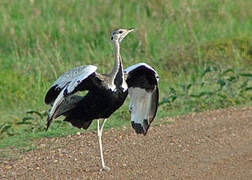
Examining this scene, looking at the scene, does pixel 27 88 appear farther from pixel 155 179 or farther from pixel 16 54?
pixel 155 179

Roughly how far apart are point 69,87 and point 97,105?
0.41 meters

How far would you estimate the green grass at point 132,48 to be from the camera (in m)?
7.32

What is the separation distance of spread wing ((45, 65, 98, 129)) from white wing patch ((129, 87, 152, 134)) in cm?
70

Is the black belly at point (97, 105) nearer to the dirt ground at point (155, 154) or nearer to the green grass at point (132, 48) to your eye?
the dirt ground at point (155, 154)

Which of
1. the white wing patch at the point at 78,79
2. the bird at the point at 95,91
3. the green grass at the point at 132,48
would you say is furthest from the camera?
the green grass at the point at 132,48

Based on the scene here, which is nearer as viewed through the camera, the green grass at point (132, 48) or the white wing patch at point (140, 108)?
the white wing patch at point (140, 108)

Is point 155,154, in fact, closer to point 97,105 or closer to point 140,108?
point 140,108

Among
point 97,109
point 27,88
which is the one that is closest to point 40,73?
point 27,88

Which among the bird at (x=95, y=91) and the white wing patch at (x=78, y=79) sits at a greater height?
the white wing patch at (x=78, y=79)

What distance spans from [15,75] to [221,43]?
3.15 metres

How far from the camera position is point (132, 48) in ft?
30.5

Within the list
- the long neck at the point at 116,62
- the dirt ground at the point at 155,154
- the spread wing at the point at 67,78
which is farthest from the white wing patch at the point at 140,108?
the spread wing at the point at 67,78

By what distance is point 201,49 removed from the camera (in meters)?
9.11

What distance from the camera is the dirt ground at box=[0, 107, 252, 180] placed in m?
4.90
